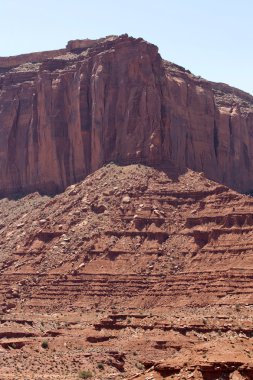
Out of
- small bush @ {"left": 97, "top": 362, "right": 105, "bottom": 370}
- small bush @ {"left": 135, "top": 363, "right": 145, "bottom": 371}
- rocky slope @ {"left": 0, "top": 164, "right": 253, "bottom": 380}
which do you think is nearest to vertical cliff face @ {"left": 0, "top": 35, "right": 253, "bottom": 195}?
rocky slope @ {"left": 0, "top": 164, "right": 253, "bottom": 380}

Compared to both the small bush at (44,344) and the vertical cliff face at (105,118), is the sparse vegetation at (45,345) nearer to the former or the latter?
the small bush at (44,344)

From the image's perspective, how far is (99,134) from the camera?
12400cm

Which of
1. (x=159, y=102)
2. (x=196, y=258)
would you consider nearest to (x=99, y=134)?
(x=159, y=102)

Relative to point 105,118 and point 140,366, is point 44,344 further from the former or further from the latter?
point 105,118

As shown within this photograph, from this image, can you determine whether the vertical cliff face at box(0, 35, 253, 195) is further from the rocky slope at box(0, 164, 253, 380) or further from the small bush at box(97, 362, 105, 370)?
the small bush at box(97, 362, 105, 370)

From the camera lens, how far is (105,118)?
406ft

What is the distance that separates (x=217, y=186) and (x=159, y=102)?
44.8ft

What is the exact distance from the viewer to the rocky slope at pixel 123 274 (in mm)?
85375

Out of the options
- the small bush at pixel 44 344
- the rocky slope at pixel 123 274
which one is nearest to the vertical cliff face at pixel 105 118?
the rocky slope at pixel 123 274

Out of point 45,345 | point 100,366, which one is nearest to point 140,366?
point 100,366

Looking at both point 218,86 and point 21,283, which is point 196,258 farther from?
point 218,86

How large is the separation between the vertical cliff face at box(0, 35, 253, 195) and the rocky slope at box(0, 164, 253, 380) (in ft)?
14.1

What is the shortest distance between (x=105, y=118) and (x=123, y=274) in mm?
26480

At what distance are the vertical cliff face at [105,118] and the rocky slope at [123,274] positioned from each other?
4.30 metres
